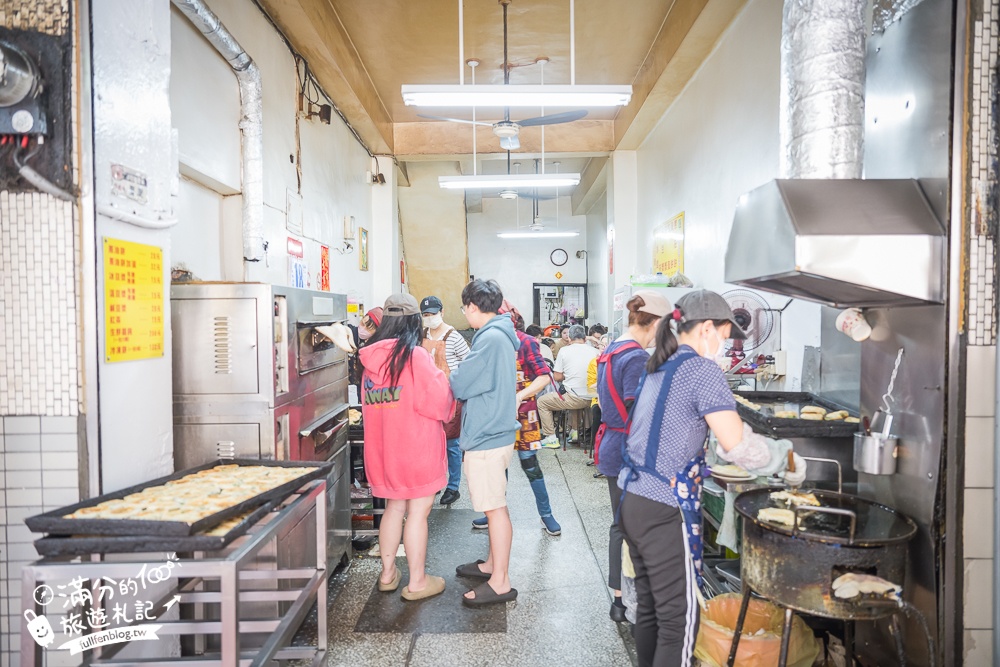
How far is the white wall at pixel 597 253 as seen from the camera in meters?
11.5

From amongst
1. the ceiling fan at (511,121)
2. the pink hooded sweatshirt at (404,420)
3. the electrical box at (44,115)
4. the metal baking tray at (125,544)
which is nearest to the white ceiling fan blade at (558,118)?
the ceiling fan at (511,121)

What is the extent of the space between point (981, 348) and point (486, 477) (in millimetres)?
2292

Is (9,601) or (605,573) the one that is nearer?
(9,601)

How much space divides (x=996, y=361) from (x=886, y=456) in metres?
0.52

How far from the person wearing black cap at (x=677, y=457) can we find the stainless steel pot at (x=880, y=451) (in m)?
0.57

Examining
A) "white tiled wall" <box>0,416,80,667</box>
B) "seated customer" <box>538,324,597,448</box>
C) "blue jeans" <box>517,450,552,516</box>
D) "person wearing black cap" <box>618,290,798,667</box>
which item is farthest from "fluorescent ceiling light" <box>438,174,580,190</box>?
"white tiled wall" <box>0,416,80,667</box>

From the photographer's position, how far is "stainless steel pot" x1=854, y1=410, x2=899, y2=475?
2.36m

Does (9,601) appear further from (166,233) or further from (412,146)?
(412,146)

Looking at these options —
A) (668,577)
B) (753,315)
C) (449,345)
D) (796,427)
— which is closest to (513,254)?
(449,345)

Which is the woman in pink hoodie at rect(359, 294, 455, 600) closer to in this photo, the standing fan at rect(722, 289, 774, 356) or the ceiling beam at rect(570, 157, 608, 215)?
the standing fan at rect(722, 289, 774, 356)

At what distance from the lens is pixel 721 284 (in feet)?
16.7

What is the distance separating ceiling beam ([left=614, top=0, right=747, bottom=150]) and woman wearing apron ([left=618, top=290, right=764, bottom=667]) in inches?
133

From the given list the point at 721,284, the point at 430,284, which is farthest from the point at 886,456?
the point at 430,284

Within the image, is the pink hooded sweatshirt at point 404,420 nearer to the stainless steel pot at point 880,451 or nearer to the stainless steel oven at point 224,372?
the stainless steel oven at point 224,372
